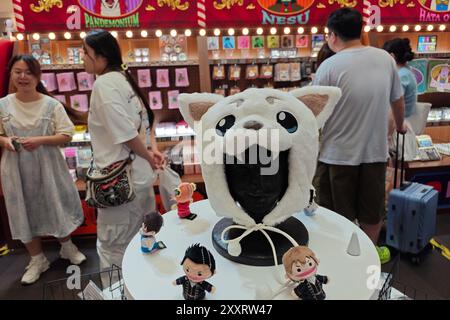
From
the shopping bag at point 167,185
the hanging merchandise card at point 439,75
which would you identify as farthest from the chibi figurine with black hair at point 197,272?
the hanging merchandise card at point 439,75

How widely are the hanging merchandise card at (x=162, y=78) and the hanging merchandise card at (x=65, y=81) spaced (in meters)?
0.73

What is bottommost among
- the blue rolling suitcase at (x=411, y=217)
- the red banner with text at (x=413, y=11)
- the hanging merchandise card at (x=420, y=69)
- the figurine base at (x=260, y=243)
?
the blue rolling suitcase at (x=411, y=217)

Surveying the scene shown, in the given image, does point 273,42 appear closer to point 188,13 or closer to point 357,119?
point 188,13

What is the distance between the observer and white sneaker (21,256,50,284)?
2.45 metres

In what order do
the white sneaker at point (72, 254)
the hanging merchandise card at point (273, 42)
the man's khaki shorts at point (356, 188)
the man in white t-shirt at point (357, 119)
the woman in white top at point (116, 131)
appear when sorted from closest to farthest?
the woman in white top at point (116, 131)
the man in white t-shirt at point (357, 119)
the man's khaki shorts at point (356, 188)
the white sneaker at point (72, 254)
the hanging merchandise card at point (273, 42)

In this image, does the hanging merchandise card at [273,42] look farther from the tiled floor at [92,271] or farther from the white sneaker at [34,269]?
the white sneaker at [34,269]

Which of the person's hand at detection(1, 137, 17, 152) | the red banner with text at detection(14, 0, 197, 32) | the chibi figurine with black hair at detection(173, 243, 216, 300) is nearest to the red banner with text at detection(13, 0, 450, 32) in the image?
the red banner with text at detection(14, 0, 197, 32)

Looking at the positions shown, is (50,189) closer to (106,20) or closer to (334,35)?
(106,20)

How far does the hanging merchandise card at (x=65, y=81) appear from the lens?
10.4 feet

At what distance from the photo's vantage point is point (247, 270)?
0.99 meters

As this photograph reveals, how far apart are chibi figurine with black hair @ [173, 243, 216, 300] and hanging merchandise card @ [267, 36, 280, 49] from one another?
2.81 meters
